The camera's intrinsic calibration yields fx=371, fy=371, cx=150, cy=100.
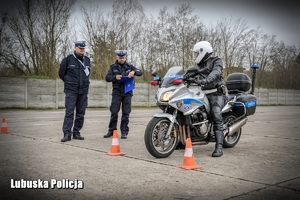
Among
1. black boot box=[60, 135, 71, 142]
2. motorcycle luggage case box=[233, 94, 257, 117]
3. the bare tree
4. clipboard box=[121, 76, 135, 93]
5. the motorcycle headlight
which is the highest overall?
the bare tree

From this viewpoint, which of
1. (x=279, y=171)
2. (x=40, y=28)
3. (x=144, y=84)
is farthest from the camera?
(x=144, y=84)

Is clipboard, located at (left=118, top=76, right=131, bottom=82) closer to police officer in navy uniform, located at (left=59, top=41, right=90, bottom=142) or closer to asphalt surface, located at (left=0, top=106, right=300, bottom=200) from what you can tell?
police officer in navy uniform, located at (left=59, top=41, right=90, bottom=142)

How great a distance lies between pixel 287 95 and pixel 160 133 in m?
42.4

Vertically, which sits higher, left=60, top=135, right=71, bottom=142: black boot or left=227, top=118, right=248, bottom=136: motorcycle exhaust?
left=227, top=118, right=248, bottom=136: motorcycle exhaust

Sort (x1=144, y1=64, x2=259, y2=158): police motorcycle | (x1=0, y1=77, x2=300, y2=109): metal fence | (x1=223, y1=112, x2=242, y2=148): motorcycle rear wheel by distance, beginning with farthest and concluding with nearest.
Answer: (x1=0, y1=77, x2=300, y2=109): metal fence < (x1=223, y1=112, x2=242, y2=148): motorcycle rear wheel < (x1=144, y1=64, x2=259, y2=158): police motorcycle

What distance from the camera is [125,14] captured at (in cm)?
2583

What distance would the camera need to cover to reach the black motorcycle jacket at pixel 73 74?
787cm

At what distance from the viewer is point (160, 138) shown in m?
5.73

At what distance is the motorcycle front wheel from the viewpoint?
18.2ft

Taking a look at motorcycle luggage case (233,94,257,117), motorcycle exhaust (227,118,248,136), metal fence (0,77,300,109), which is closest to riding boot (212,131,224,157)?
motorcycle exhaust (227,118,248,136)

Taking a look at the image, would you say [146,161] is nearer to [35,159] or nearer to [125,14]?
[35,159]

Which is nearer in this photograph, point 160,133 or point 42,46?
point 160,133

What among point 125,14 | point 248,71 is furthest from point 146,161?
point 248,71

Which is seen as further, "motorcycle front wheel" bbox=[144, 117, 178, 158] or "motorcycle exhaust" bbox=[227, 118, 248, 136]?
"motorcycle exhaust" bbox=[227, 118, 248, 136]
